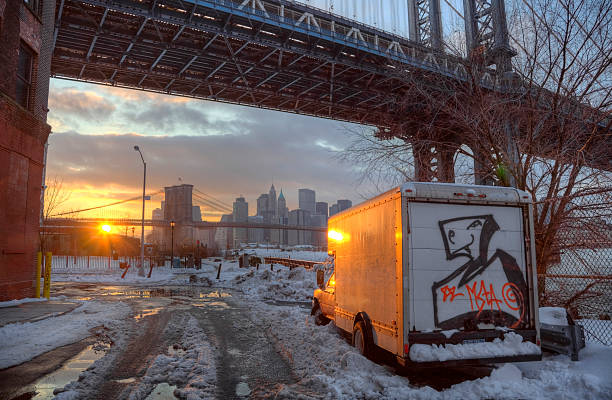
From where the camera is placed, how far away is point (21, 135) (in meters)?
14.5

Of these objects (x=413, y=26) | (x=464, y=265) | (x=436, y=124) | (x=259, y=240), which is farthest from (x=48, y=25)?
(x=259, y=240)

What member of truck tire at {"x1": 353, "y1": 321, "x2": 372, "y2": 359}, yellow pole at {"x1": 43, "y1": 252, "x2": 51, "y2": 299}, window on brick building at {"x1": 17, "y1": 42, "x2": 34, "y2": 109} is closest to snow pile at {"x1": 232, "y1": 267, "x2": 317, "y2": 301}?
yellow pole at {"x1": 43, "y1": 252, "x2": 51, "y2": 299}

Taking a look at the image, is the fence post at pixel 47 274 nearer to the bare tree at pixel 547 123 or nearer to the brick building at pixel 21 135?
the brick building at pixel 21 135

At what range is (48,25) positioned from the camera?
1756cm

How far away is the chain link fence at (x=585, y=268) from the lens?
29.5 ft

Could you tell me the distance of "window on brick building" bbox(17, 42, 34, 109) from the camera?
51.6 ft

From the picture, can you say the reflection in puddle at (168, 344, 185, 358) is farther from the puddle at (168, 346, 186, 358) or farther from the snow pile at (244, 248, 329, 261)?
A: the snow pile at (244, 248, 329, 261)

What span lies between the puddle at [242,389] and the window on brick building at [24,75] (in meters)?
14.7

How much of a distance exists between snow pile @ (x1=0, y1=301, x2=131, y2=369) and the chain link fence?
35.6 ft

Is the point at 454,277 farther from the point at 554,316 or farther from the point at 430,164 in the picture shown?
the point at 430,164

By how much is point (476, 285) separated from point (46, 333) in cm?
959

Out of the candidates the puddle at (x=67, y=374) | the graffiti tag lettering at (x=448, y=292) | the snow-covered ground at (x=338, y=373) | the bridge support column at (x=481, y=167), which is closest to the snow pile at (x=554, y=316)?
the snow-covered ground at (x=338, y=373)

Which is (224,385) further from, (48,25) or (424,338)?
(48,25)

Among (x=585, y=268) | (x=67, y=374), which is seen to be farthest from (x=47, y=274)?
(x=585, y=268)
